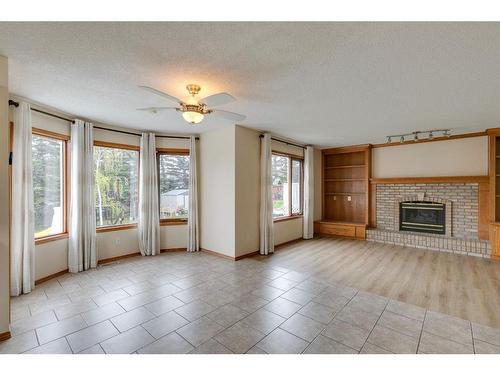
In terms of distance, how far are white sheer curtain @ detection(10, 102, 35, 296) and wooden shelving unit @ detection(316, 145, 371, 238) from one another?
635cm

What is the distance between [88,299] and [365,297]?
3.52 meters

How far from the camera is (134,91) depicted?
9.42ft

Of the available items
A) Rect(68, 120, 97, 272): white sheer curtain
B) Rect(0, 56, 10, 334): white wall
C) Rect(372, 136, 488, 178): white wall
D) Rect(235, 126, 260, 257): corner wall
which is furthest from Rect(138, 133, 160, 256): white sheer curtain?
Rect(372, 136, 488, 178): white wall

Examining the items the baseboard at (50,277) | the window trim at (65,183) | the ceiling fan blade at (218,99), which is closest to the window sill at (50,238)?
the window trim at (65,183)

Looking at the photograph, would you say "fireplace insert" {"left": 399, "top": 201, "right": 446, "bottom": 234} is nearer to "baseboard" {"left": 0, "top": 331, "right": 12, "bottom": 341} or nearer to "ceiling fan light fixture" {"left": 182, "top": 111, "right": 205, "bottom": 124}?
"ceiling fan light fixture" {"left": 182, "top": 111, "right": 205, "bottom": 124}

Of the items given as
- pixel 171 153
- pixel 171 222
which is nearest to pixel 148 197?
pixel 171 222

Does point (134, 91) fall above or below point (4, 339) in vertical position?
above

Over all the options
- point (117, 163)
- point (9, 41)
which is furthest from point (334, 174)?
point (9, 41)

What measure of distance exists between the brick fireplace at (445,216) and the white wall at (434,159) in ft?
0.98

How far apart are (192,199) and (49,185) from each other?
2.38 metres

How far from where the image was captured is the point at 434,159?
5621 millimetres

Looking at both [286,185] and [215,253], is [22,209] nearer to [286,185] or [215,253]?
[215,253]

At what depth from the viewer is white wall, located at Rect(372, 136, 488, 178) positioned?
5.11 meters
